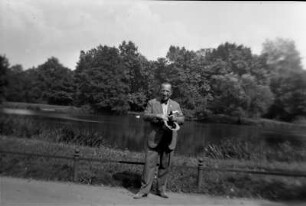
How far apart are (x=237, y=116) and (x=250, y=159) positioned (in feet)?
5.23

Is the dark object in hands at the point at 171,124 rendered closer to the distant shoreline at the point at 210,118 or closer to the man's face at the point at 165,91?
the man's face at the point at 165,91

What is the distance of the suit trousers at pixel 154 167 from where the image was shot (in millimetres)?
5336

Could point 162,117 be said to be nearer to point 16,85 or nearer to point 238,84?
point 238,84

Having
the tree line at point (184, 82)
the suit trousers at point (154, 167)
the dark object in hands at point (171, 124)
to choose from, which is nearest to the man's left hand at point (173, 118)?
the dark object in hands at point (171, 124)

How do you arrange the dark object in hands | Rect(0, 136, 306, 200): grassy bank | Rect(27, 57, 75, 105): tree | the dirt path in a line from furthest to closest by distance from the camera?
Rect(27, 57, 75, 105): tree, Rect(0, 136, 306, 200): grassy bank, the dark object in hands, the dirt path

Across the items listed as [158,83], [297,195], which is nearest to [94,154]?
[158,83]

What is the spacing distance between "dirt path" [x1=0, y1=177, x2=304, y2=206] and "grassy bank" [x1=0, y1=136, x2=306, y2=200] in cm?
28

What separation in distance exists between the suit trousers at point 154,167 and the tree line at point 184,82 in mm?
1395

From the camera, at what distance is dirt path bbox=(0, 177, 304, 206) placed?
4.86 meters

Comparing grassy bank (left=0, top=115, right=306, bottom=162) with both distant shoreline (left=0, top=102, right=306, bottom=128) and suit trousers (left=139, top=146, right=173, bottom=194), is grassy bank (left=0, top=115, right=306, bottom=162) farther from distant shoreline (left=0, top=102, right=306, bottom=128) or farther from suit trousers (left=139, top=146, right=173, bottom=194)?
suit trousers (left=139, top=146, right=173, bottom=194)

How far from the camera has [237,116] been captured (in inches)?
268

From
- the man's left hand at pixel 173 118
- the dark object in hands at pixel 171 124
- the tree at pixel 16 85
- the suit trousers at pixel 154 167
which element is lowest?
the suit trousers at pixel 154 167

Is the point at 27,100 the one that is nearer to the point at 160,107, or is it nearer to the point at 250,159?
the point at 160,107

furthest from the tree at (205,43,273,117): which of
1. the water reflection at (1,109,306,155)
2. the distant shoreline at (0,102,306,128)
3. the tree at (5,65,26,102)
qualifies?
the tree at (5,65,26,102)
